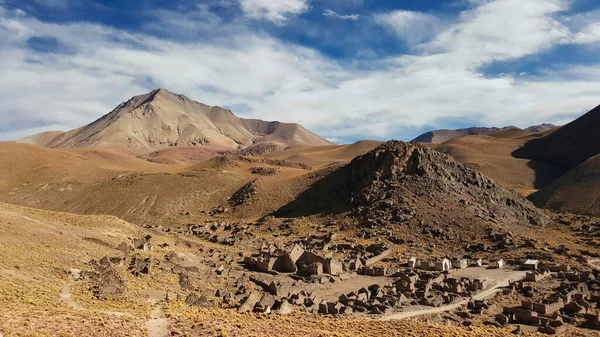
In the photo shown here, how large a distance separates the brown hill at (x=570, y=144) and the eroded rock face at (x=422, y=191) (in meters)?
62.5

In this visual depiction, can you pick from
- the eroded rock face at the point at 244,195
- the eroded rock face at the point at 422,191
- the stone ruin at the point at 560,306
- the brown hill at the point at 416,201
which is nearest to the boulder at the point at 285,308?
the stone ruin at the point at 560,306

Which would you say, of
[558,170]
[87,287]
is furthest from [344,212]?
[558,170]

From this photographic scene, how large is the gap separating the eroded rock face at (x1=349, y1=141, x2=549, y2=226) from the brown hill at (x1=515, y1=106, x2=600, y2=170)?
6253 cm

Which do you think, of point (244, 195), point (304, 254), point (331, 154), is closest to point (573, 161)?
point (244, 195)

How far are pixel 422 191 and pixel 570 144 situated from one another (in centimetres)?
8280

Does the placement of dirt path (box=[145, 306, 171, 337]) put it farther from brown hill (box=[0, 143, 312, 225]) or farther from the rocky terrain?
brown hill (box=[0, 143, 312, 225])

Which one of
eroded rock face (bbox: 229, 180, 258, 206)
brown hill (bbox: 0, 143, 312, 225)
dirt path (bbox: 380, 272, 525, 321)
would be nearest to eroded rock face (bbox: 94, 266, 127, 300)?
dirt path (bbox: 380, 272, 525, 321)

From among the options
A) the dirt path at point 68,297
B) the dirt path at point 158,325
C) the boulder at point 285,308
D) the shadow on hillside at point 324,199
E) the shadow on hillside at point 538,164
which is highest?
the shadow on hillside at point 538,164

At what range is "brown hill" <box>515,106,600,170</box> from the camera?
349 feet

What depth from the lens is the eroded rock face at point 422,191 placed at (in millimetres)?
48500

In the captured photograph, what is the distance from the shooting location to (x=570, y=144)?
11319 cm

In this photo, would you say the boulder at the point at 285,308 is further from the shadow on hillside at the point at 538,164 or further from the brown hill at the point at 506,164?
the brown hill at the point at 506,164

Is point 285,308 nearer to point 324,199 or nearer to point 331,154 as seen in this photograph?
point 324,199

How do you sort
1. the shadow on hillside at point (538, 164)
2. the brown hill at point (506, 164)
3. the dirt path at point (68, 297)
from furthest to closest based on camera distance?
the shadow on hillside at point (538, 164) → the brown hill at point (506, 164) → the dirt path at point (68, 297)
